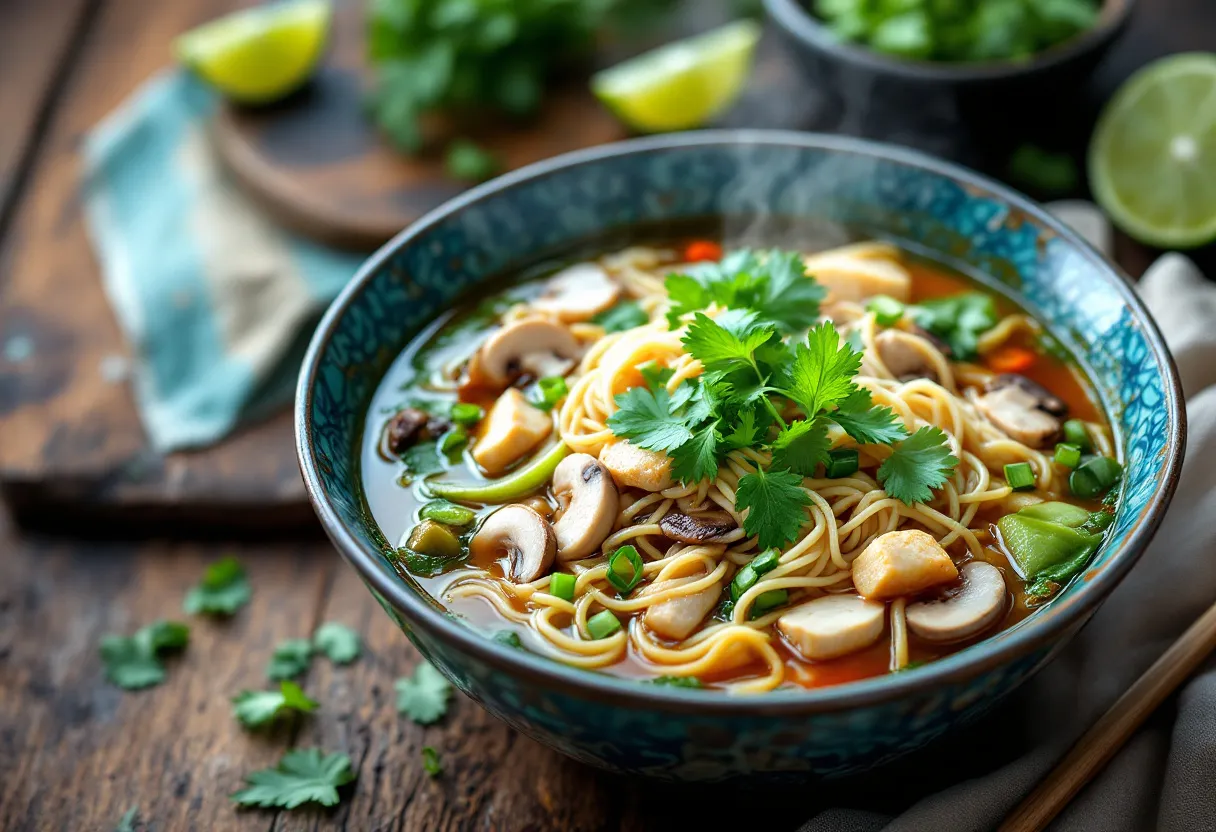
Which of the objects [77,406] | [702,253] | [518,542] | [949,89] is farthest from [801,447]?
[77,406]

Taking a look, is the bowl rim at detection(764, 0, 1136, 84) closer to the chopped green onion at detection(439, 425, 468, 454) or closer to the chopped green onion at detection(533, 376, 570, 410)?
the chopped green onion at detection(533, 376, 570, 410)

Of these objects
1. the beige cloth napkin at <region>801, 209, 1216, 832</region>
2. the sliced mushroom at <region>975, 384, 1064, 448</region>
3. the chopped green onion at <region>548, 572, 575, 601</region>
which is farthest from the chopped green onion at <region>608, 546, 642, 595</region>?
the sliced mushroom at <region>975, 384, 1064, 448</region>

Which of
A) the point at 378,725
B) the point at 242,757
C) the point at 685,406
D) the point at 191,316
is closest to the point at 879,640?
the point at 685,406

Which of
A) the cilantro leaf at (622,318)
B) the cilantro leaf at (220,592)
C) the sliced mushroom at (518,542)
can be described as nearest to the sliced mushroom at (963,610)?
the sliced mushroom at (518,542)

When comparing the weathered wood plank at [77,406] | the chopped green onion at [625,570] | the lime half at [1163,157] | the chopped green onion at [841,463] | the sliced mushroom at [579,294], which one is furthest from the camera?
the lime half at [1163,157]

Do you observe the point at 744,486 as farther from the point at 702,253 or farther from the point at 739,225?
the point at 739,225

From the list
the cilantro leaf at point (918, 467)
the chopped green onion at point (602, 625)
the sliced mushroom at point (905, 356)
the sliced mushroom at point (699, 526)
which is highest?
the cilantro leaf at point (918, 467)

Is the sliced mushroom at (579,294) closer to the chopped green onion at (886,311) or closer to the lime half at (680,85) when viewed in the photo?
the chopped green onion at (886,311)
